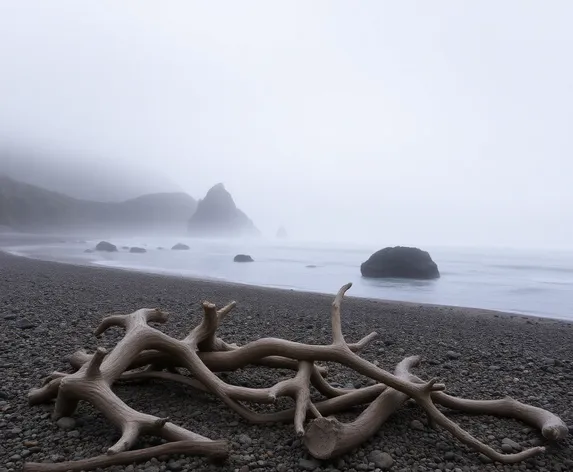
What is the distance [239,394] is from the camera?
3.52 meters

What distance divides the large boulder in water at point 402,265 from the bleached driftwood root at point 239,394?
20.3 meters

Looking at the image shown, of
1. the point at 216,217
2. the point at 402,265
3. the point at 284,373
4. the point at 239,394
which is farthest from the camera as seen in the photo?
the point at 216,217

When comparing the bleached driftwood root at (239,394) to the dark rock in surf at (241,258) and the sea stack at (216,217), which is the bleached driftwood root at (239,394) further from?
the sea stack at (216,217)

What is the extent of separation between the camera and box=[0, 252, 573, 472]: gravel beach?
302 centimetres

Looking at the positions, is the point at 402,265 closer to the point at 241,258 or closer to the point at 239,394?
the point at 241,258

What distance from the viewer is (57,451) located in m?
2.91

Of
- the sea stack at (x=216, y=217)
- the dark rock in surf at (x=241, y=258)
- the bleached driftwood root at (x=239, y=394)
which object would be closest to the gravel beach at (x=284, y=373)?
the bleached driftwood root at (x=239, y=394)

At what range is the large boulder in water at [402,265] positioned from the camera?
24.2 m

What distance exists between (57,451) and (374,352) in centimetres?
411

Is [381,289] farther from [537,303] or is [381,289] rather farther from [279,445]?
[279,445]

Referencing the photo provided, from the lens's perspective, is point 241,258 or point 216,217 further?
point 216,217

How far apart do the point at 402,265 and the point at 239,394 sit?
21787 millimetres

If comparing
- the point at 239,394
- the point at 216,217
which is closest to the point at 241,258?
the point at 239,394

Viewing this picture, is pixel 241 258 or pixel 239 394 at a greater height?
pixel 241 258
